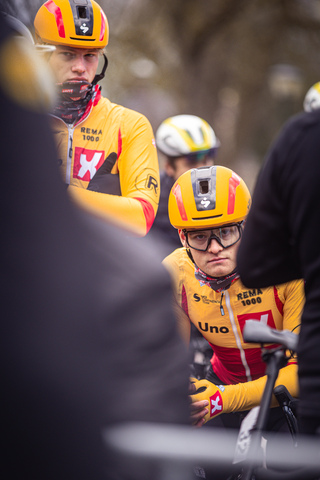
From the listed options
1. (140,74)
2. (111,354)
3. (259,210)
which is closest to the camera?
(111,354)

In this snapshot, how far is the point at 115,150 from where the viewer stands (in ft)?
11.4

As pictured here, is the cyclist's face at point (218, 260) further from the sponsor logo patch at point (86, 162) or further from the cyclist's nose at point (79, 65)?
the cyclist's nose at point (79, 65)

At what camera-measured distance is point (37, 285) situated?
93cm

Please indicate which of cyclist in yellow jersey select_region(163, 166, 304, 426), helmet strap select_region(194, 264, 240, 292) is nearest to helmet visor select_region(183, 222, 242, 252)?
cyclist in yellow jersey select_region(163, 166, 304, 426)

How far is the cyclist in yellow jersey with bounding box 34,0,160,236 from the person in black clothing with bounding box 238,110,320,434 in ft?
4.47

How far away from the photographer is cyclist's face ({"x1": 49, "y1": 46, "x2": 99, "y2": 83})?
11.1ft

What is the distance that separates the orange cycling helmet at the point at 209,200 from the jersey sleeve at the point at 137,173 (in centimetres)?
15

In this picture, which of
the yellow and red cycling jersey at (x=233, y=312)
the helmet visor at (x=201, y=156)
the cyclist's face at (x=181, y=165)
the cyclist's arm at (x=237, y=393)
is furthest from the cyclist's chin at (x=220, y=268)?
the helmet visor at (x=201, y=156)

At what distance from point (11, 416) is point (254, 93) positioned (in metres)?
17.1

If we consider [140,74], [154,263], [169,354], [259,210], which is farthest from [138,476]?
[140,74]

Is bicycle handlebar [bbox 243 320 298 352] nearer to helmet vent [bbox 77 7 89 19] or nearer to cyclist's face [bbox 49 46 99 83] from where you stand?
cyclist's face [bbox 49 46 99 83]

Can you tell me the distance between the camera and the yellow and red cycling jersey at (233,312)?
10.7 ft

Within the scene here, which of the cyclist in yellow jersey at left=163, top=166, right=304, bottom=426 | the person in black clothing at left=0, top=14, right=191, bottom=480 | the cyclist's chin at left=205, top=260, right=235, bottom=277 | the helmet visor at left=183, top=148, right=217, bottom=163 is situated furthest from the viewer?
the helmet visor at left=183, top=148, right=217, bottom=163

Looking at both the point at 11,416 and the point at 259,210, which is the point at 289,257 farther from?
the point at 11,416
